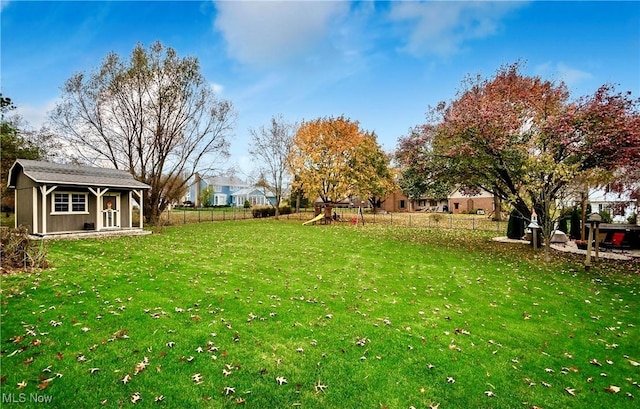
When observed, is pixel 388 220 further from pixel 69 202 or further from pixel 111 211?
pixel 69 202

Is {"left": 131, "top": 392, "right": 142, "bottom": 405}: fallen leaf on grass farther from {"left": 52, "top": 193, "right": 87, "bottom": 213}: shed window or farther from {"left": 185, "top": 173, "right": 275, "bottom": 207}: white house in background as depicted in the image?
{"left": 185, "top": 173, "right": 275, "bottom": 207}: white house in background

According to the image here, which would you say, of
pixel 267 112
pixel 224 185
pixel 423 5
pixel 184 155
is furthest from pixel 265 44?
pixel 224 185

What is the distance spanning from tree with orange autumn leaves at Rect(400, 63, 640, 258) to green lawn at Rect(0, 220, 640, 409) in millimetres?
3498

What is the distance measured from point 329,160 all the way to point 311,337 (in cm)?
2222

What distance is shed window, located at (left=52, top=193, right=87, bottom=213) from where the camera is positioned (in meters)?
14.9

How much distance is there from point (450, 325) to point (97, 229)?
56.0ft

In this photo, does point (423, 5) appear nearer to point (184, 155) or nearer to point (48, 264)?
point (48, 264)

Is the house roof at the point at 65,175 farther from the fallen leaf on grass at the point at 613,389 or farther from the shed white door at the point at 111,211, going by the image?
the fallen leaf on grass at the point at 613,389

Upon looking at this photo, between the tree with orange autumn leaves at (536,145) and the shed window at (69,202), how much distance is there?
16.6 m

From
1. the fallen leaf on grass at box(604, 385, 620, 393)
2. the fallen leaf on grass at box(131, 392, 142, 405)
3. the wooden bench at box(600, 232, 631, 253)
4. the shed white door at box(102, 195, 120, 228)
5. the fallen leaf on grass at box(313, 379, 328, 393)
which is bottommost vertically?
the fallen leaf on grass at box(604, 385, 620, 393)

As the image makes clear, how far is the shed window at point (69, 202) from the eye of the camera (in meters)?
14.9

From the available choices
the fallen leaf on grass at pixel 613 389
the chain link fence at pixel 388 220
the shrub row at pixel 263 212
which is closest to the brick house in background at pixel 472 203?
the chain link fence at pixel 388 220

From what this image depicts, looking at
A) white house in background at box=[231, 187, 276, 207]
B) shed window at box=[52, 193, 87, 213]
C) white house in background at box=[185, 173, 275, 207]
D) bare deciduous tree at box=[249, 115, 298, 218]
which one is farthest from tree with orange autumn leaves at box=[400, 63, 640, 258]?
white house in background at box=[185, 173, 275, 207]

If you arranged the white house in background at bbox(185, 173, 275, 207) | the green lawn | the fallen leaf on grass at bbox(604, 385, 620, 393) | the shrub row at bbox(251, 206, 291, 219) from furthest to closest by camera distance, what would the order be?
the white house in background at bbox(185, 173, 275, 207) → the shrub row at bbox(251, 206, 291, 219) → the fallen leaf on grass at bbox(604, 385, 620, 393) → the green lawn
